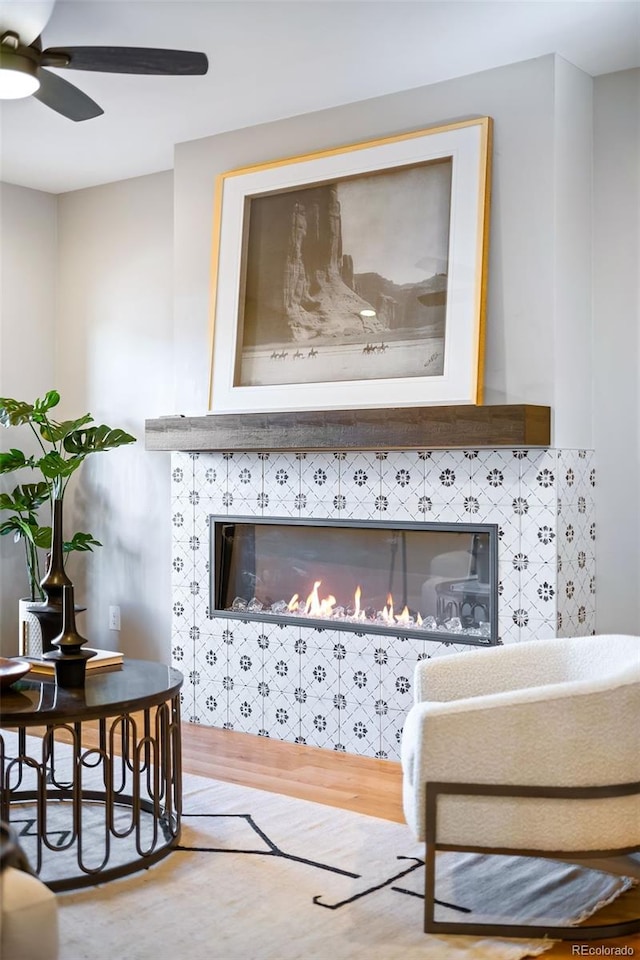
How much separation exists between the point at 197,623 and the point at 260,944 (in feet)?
7.65

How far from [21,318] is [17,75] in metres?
2.54

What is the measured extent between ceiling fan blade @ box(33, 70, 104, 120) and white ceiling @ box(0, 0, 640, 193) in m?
0.20

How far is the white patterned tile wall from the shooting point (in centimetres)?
378

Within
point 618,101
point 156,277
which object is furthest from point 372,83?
point 156,277

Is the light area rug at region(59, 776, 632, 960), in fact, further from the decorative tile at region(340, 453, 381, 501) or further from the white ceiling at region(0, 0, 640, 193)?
the white ceiling at region(0, 0, 640, 193)

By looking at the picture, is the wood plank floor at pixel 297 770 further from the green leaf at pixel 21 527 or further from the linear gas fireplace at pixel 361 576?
the green leaf at pixel 21 527

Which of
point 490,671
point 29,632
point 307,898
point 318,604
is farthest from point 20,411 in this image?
point 307,898

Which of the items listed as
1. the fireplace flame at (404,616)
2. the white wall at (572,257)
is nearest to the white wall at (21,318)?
the fireplace flame at (404,616)

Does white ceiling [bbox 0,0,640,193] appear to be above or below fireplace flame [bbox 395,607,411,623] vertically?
above

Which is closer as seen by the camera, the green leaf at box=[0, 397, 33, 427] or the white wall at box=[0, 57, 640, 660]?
the white wall at box=[0, 57, 640, 660]

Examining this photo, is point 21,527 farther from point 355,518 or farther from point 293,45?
point 293,45

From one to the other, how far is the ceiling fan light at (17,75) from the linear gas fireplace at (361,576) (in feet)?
6.63

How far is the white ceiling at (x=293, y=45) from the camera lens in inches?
134

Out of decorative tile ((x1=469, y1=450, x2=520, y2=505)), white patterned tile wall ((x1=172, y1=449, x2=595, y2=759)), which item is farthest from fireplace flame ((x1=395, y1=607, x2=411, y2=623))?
decorative tile ((x1=469, y1=450, x2=520, y2=505))
